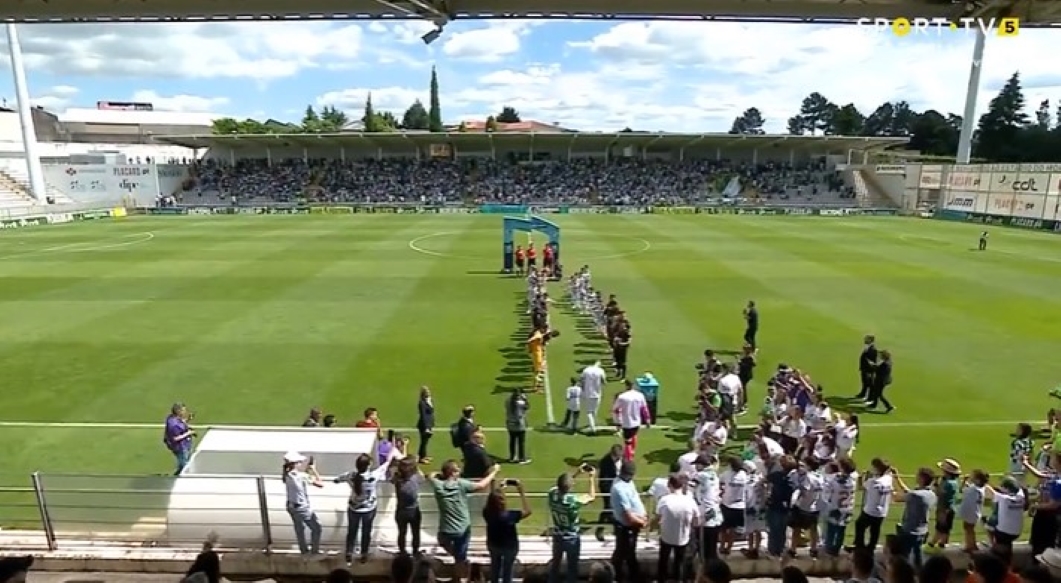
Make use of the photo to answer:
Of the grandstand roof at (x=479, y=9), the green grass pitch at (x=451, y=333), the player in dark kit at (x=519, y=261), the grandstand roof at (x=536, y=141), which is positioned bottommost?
the green grass pitch at (x=451, y=333)

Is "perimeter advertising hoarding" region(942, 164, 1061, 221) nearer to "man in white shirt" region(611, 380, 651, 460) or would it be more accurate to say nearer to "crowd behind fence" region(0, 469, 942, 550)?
"man in white shirt" region(611, 380, 651, 460)

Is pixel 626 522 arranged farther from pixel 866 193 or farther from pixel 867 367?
pixel 866 193

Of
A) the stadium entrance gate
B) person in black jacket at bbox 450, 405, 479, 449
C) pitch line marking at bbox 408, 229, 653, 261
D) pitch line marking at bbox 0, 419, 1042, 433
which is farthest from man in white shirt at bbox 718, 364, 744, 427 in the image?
pitch line marking at bbox 408, 229, 653, 261

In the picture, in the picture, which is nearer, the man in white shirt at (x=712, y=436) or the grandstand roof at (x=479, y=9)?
the grandstand roof at (x=479, y=9)

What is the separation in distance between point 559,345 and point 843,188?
63.1 metres

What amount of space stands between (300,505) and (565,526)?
3.01m

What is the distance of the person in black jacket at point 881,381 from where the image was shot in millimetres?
14609

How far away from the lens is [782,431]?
1153cm

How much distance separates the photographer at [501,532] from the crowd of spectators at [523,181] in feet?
209

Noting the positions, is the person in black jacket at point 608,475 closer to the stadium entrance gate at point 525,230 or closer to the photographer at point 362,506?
the photographer at point 362,506

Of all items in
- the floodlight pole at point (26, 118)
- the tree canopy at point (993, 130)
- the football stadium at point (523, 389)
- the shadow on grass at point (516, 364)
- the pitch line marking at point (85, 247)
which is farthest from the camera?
the tree canopy at point (993, 130)

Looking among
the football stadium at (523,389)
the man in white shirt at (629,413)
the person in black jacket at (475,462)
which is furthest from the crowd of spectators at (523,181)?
the person in black jacket at (475,462)

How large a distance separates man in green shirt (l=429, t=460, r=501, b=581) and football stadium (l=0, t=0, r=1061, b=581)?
0.12 feet

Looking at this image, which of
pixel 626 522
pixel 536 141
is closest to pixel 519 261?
pixel 626 522
